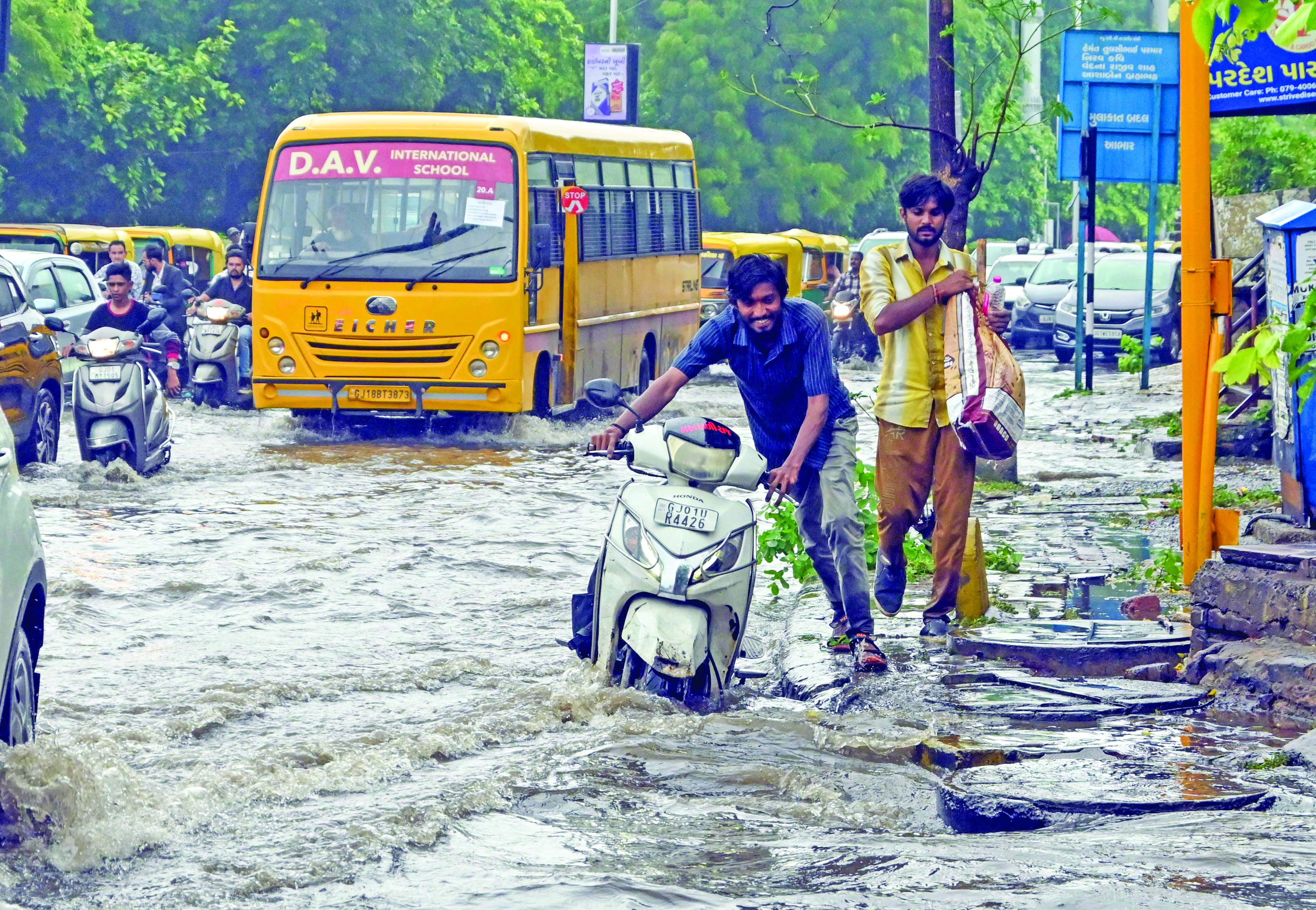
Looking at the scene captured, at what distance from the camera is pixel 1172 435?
1633 cm

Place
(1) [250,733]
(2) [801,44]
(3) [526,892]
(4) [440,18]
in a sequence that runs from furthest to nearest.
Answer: (2) [801,44] < (4) [440,18] < (1) [250,733] < (3) [526,892]

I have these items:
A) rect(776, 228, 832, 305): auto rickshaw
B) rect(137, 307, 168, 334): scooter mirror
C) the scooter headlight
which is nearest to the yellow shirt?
the scooter headlight

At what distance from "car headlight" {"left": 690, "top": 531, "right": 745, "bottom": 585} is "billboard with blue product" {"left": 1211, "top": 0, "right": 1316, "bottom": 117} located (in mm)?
3243

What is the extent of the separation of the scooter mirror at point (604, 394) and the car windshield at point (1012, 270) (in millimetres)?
31063

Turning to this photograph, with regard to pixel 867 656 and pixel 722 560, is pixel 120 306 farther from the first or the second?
pixel 722 560

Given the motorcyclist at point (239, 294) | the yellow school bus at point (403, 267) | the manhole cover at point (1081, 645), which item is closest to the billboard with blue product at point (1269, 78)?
the manhole cover at point (1081, 645)

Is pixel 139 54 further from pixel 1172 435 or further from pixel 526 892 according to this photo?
pixel 526 892

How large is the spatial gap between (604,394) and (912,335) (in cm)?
188

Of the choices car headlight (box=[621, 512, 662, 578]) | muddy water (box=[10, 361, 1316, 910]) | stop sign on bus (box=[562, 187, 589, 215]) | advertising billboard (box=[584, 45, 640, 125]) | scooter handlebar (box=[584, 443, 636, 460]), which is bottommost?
muddy water (box=[10, 361, 1316, 910])

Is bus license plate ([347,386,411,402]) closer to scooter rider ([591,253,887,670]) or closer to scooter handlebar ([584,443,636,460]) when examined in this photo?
scooter rider ([591,253,887,670])

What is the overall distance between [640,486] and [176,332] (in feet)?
48.1

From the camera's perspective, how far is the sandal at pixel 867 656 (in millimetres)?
7367

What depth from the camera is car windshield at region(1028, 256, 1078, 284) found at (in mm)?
33500

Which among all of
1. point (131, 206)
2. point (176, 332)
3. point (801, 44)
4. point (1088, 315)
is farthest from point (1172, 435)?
point (801, 44)
